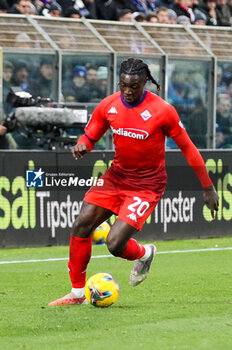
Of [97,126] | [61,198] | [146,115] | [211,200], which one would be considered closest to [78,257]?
[97,126]

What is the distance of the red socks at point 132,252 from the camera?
839 centimetres

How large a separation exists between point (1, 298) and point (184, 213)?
6.28m

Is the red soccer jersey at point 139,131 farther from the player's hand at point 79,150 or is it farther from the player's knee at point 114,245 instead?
the player's knee at point 114,245

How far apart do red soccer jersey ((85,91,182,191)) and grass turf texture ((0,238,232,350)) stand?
1.21 m

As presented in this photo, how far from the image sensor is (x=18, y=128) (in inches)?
579

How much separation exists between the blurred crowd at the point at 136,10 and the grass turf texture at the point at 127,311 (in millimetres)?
7186

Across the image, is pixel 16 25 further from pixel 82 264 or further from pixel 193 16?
pixel 82 264

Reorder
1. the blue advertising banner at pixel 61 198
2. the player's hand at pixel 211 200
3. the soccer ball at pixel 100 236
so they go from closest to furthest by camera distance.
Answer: the player's hand at pixel 211 200, the blue advertising banner at pixel 61 198, the soccer ball at pixel 100 236

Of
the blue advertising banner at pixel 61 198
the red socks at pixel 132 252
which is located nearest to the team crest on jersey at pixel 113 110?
the red socks at pixel 132 252

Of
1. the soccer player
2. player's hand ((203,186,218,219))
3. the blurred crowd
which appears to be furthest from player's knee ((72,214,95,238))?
the blurred crowd

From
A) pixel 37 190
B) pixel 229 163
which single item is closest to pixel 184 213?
pixel 229 163

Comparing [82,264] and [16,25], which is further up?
[16,25]

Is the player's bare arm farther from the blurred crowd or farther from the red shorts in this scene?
the blurred crowd

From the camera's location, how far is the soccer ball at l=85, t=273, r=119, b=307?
8.20 m
